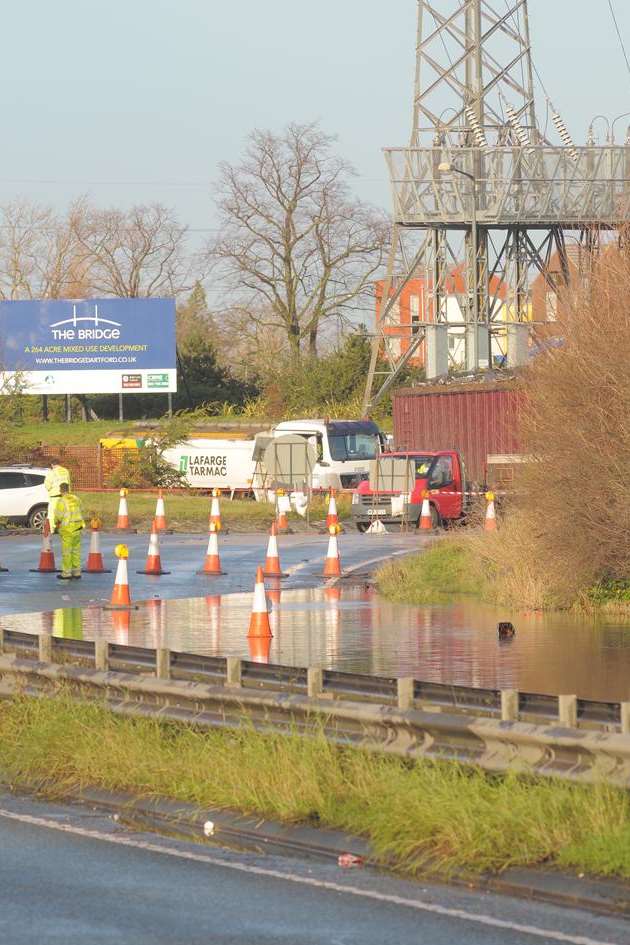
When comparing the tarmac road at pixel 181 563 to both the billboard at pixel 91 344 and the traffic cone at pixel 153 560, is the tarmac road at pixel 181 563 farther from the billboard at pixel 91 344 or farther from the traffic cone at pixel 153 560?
the billboard at pixel 91 344

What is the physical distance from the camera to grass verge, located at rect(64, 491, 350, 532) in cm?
3803

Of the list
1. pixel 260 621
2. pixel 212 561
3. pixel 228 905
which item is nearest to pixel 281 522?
pixel 212 561

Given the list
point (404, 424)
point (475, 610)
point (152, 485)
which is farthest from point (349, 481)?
point (475, 610)

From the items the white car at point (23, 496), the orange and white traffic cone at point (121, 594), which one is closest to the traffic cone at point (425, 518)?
the white car at point (23, 496)

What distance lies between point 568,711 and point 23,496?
3080cm

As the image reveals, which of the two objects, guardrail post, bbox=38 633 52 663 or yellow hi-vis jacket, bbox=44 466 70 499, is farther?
Result: yellow hi-vis jacket, bbox=44 466 70 499

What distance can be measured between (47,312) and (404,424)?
86.9ft

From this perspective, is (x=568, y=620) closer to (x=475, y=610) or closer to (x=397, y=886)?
(x=475, y=610)

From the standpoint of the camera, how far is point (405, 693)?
859 cm

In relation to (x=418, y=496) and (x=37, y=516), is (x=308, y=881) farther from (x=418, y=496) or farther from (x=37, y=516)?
(x=37, y=516)

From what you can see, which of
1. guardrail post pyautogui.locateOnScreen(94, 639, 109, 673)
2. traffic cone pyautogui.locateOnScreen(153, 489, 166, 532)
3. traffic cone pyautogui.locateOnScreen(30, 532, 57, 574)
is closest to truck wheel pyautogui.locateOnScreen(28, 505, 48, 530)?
traffic cone pyautogui.locateOnScreen(153, 489, 166, 532)

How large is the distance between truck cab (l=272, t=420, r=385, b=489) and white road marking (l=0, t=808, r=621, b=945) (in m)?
35.2

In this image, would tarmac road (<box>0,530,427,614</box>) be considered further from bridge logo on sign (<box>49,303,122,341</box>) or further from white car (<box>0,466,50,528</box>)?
bridge logo on sign (<box>49,303,122,341</box>)

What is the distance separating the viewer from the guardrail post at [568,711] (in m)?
7.88
